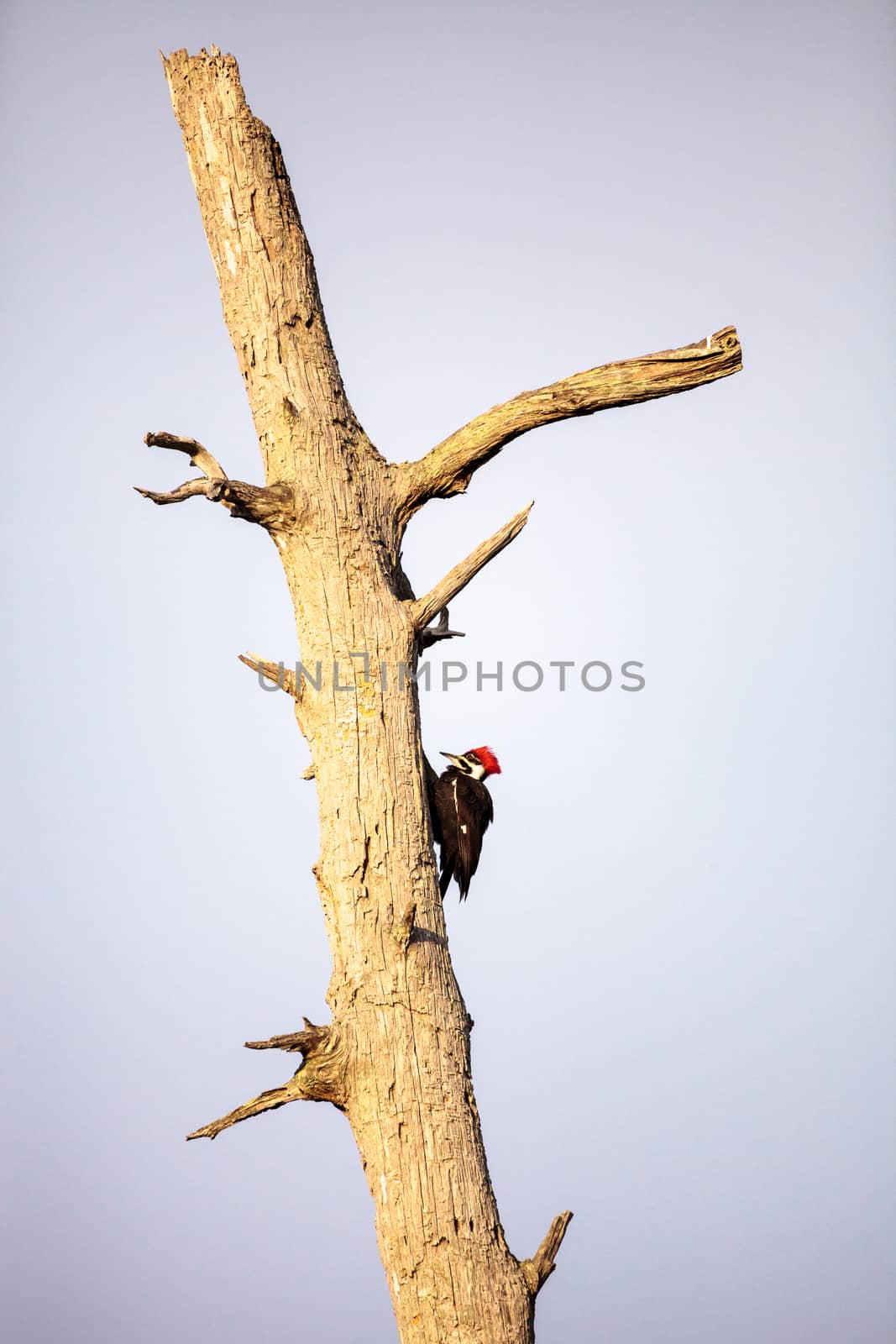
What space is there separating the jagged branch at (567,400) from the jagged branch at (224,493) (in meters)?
0.31

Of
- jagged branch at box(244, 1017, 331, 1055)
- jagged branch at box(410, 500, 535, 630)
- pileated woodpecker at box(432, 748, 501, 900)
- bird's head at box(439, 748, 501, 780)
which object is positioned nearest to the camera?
jagged branch at box(244, 1017, 331, 1055)

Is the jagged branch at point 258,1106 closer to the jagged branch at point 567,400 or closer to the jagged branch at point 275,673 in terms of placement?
the jagged branch at point 275,673

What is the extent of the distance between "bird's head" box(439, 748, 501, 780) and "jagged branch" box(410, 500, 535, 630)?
5.00 feet

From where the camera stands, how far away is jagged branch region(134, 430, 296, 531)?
8.18 ft

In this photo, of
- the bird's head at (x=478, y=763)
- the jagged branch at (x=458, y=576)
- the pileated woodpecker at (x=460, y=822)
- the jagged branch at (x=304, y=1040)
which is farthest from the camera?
the bird's head at (x=478, y=763)

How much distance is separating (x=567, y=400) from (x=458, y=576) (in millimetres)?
469

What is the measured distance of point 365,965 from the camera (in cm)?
246

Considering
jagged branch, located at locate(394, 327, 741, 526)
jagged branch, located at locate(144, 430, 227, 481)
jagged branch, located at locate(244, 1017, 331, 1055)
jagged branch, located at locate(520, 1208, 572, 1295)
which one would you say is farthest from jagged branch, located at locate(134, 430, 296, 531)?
jagged branch, located at locate(520, 1208, 572, 1295)

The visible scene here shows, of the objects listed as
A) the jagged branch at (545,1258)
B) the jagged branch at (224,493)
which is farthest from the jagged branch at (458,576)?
the jagged branch at (545,1258)

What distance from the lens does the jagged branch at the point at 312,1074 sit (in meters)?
2.37

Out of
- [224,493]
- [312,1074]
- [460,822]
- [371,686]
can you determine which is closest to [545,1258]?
[312,1074]

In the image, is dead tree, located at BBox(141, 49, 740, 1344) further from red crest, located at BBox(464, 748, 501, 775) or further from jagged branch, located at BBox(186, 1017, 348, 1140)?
red crest, located at BBox(464, 748, 501, 775)

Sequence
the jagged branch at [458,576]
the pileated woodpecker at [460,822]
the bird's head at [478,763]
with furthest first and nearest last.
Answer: the bird's head at [478,763], the pileated woodpecker at [460,822], the jagged branch at [458,576]

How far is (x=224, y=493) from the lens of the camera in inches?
98.7
